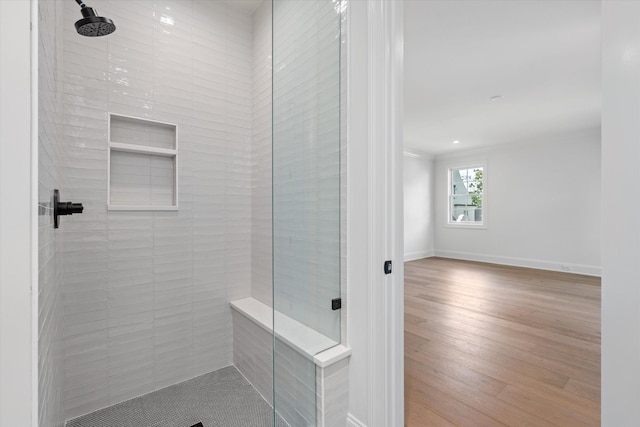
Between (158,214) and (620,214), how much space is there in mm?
2228

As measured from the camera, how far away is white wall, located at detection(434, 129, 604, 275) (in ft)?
16.9

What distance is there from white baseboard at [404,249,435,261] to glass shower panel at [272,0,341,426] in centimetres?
583

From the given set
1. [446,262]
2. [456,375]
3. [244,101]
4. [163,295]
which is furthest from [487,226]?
[163,295]

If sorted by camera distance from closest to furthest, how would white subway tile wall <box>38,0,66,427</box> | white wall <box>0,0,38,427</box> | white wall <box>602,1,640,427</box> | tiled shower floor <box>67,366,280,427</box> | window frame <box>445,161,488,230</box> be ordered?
1. white wall <box>0,0,38,427</box>
2. white subway tile wall <box>38,0,66,427</box>
3. white wall <box>602,1,640,427</box>
4. tiled shower floor <box>67,366,280,427</box>
5. window frame <box>445,161,488,230</box>

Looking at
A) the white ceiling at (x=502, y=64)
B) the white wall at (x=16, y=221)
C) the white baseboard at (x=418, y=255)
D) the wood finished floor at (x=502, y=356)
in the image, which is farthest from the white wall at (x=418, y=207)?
the white wall at (x=16, y=221)

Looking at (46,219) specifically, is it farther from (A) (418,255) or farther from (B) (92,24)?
(A) (418,255)

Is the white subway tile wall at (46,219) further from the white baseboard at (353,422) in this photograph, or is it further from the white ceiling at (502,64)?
the white ceiling at (502,64)

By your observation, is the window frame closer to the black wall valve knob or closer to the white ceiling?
the white ceiling

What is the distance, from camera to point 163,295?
1.97 metres

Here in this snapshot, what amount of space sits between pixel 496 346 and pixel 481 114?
11.0 feet

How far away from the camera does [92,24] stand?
3.88ft

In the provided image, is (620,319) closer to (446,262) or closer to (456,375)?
(456,375)

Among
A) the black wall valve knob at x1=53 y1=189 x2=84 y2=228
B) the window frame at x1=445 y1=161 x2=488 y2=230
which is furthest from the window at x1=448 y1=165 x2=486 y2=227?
the black wall valve knob at x1=53 y1=189 x2=84 y2=228

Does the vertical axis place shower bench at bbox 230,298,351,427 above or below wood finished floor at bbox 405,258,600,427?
above
